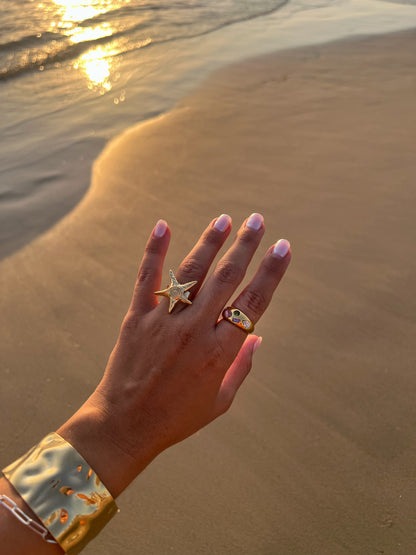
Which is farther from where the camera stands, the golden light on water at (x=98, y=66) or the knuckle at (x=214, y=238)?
the golden light on water at (x=98, y=66)

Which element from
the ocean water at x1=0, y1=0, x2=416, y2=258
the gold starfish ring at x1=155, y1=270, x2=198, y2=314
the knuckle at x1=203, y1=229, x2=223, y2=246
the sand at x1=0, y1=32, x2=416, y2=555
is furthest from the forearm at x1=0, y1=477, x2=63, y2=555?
the ocean water at x1=0, y1=0, x2=416, y2=258

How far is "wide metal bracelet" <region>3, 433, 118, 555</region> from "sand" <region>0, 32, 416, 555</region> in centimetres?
39

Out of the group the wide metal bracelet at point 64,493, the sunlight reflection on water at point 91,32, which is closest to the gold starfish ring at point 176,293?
the wide metal bracelet at point 64,493

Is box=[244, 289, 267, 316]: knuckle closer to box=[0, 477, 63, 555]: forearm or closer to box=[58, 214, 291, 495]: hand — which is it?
box=[58, 214, 291, 495]: hand

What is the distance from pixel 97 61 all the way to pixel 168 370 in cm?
548

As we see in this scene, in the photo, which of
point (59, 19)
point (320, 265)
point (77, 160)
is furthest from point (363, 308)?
point (59, 19)

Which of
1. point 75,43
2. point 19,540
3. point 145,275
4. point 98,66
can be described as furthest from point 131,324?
point 75,43

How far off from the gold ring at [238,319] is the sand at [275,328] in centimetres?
50

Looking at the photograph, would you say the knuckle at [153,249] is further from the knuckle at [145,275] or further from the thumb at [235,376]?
the thumb at [235,376]

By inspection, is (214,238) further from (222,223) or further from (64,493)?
(64,493)

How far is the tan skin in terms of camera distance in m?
1.18

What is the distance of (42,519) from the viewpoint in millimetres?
1021

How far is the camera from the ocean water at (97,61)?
335 cm

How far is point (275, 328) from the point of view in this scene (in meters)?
2.02
